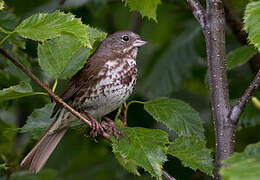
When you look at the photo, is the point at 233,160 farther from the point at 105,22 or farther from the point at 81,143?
the point at 105,22

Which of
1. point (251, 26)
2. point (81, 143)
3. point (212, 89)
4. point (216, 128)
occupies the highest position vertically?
point (251, 26)

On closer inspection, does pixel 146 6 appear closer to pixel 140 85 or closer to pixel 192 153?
pixel 192 153

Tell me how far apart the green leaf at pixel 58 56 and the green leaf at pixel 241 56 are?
115cm

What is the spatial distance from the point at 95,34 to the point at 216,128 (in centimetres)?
95

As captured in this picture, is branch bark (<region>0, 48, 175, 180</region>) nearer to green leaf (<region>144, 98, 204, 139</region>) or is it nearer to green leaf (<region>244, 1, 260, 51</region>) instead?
green leaf (<region>144, 98, 204, 139</region>)

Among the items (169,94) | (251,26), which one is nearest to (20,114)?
(169,94)

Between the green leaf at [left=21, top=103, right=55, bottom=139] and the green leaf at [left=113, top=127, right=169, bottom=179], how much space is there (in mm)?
866

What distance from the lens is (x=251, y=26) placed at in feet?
7.07

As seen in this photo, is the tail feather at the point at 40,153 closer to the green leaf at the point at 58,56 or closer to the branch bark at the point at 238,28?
the green leaf at the point at 58,56

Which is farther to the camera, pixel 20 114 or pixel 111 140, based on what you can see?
pixel 20 114

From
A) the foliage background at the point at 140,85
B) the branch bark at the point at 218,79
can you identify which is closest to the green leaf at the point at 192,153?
the branch bark at the point at 218,79

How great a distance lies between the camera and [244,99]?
2.50 meters

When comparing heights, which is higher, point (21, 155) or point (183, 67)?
point (183, 67)

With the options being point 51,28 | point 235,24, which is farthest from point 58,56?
point 235,24
